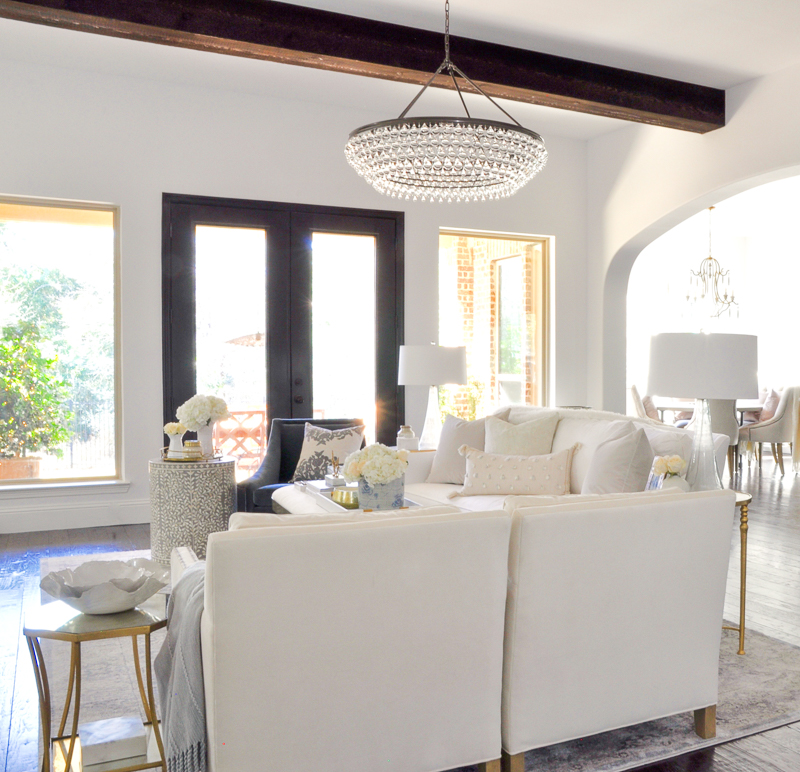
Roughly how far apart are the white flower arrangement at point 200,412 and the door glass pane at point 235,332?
1222mm

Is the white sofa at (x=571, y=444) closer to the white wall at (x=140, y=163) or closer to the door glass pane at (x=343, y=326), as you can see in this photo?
the door glass pane at (x=343, y=326)

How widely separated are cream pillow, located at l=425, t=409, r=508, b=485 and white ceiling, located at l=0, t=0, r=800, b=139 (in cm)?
221

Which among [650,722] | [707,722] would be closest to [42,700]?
[650,722]

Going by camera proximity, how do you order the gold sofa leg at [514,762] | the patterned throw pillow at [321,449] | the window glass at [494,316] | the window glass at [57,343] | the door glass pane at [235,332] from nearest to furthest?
the gold sofa leg at [514,762] → the patterned throw pillow at [321,449] → the window glass at [57,343] → the door glass pane at [235,332] → the window glass at [494,316]

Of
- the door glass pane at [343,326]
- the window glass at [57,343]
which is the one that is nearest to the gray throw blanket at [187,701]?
the window glass at [57,343]

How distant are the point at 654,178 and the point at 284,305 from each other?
3172mm

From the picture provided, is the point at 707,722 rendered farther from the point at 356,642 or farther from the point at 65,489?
the point at 65,489

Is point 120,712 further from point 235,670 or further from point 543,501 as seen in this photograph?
point 543,501

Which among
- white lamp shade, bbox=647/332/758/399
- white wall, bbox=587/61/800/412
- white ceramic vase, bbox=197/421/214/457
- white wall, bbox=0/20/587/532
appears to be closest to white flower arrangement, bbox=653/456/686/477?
white lamp shade, bbox=647/332/758/399

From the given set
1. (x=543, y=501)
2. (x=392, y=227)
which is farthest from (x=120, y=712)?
(x=392, y=227)

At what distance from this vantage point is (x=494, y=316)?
739 centimetres

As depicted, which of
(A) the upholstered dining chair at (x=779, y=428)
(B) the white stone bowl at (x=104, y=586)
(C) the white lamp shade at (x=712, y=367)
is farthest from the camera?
(A) the upholstered dining chair at (x=779, y=428)

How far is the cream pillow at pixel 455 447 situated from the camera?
465cm

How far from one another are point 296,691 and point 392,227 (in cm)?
494
